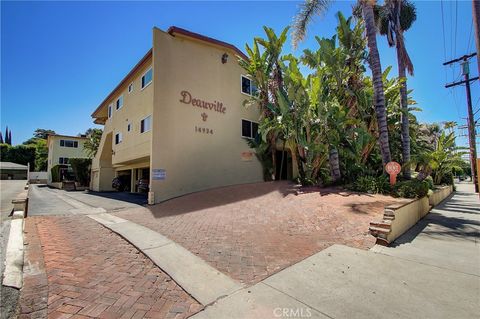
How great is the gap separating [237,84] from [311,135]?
8.09m

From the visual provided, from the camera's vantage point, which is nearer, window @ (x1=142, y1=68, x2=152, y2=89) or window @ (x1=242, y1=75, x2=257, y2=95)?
window @ (x1=142, y1=68, x2=152, y2=89)

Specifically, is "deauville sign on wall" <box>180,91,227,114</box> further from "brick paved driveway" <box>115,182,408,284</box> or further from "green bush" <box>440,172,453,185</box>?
"green bush" <box>440,172,453,185</box>

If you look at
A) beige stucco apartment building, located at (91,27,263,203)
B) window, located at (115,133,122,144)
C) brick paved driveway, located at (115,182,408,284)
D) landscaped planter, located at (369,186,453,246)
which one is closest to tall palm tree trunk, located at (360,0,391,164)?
brick paved driveway, located at (115,182,408,284)

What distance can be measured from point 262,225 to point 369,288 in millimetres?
4166

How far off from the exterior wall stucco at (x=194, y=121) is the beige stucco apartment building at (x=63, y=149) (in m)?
34.2

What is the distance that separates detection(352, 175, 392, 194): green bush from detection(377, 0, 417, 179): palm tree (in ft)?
7.86

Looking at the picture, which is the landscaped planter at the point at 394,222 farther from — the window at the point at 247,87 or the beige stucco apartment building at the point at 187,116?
the window at the point at 247,87

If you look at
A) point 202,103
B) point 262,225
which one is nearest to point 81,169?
point 202,103

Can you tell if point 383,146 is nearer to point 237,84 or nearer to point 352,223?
point 352,223

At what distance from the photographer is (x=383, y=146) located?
→ 1187cm

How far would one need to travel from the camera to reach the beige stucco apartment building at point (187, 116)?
Answer: 14227mm

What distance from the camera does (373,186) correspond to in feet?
36.8

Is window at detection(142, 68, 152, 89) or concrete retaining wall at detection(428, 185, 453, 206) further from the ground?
window at detection(142, 68, 152, 89)

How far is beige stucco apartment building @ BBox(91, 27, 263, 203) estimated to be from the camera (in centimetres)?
1423
